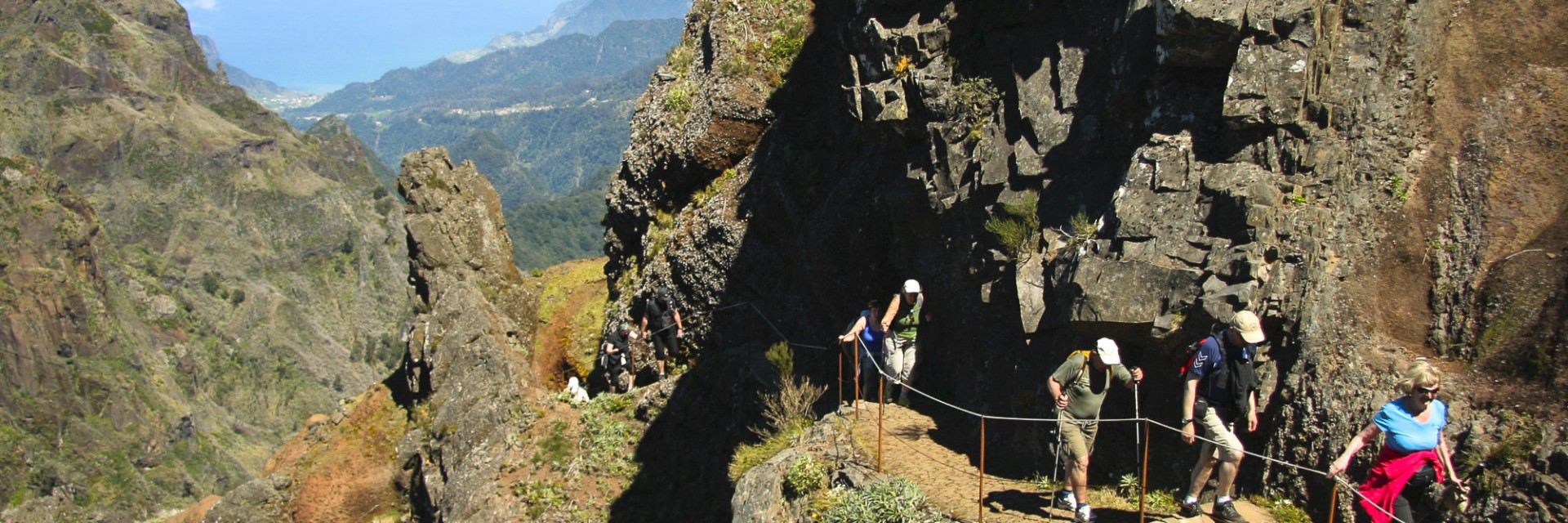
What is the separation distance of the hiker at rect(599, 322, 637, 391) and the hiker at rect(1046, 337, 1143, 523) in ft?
43.1

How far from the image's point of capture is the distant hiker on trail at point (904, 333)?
44.1ft

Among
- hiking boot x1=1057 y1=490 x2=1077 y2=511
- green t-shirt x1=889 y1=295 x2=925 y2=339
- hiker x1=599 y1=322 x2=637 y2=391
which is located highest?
green t-shirt x1=889 y1=295 x2=925 y2=339

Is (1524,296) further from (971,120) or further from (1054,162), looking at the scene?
(971,120)

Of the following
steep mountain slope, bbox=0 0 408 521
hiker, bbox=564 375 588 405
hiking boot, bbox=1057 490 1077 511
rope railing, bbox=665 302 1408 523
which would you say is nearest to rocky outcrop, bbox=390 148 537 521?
hiker, bbox=564 375 588 405

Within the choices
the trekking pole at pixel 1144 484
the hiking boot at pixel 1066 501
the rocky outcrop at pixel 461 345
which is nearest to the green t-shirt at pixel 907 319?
the trekking pole at pixel 1144 484

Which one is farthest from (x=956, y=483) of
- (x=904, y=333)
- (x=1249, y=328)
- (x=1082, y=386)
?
(x=1249, y=328)

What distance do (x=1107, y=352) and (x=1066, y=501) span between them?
1.60 metres

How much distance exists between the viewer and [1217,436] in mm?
8906

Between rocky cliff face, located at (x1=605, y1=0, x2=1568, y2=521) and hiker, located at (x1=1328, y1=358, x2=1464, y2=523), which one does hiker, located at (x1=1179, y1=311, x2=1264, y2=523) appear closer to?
rocky cliff face, located at (x1=605, y1=0, x2=1568, y2=521)

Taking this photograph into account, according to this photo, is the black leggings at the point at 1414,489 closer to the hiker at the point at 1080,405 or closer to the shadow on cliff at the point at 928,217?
the hiker at the point at 1080,405

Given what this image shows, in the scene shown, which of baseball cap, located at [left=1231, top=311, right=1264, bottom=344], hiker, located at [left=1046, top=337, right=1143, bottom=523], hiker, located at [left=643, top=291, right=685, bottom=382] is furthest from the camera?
hiker, located at [left=643, top=291, right=685, bottom=382]

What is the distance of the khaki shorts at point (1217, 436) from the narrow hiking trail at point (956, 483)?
28.5 inches

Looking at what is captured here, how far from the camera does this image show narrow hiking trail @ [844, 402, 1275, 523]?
9.96 metres

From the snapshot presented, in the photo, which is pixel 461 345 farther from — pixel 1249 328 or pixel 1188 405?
pixel 1249 328
